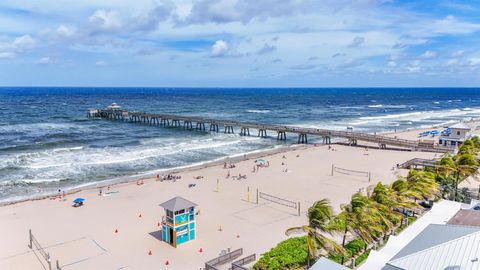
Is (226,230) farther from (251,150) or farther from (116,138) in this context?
(116,138)

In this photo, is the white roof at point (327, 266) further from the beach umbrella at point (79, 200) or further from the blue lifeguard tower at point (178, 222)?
the beach umbrella at point (79, 200)

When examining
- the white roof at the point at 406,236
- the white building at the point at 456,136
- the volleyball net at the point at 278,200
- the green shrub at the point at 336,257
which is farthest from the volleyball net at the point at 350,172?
the green shrub at the point at 336,257

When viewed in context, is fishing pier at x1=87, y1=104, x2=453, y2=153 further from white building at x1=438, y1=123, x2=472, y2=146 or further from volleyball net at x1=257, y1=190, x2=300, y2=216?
volleyball net at x1=257, y1=190, x2=300, y2=216

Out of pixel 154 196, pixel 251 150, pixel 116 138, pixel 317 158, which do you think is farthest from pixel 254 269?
pixel 116 138

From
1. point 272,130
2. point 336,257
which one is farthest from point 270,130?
point 336,257

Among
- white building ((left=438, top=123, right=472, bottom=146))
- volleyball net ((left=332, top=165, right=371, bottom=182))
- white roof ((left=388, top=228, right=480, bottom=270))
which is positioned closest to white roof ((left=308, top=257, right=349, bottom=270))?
white roof ((left=388, top=228, right=480, bottom=270))

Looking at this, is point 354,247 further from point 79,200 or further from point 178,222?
point 79,200

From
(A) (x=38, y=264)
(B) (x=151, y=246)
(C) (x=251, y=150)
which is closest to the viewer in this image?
(A) (x=38, y=264)
